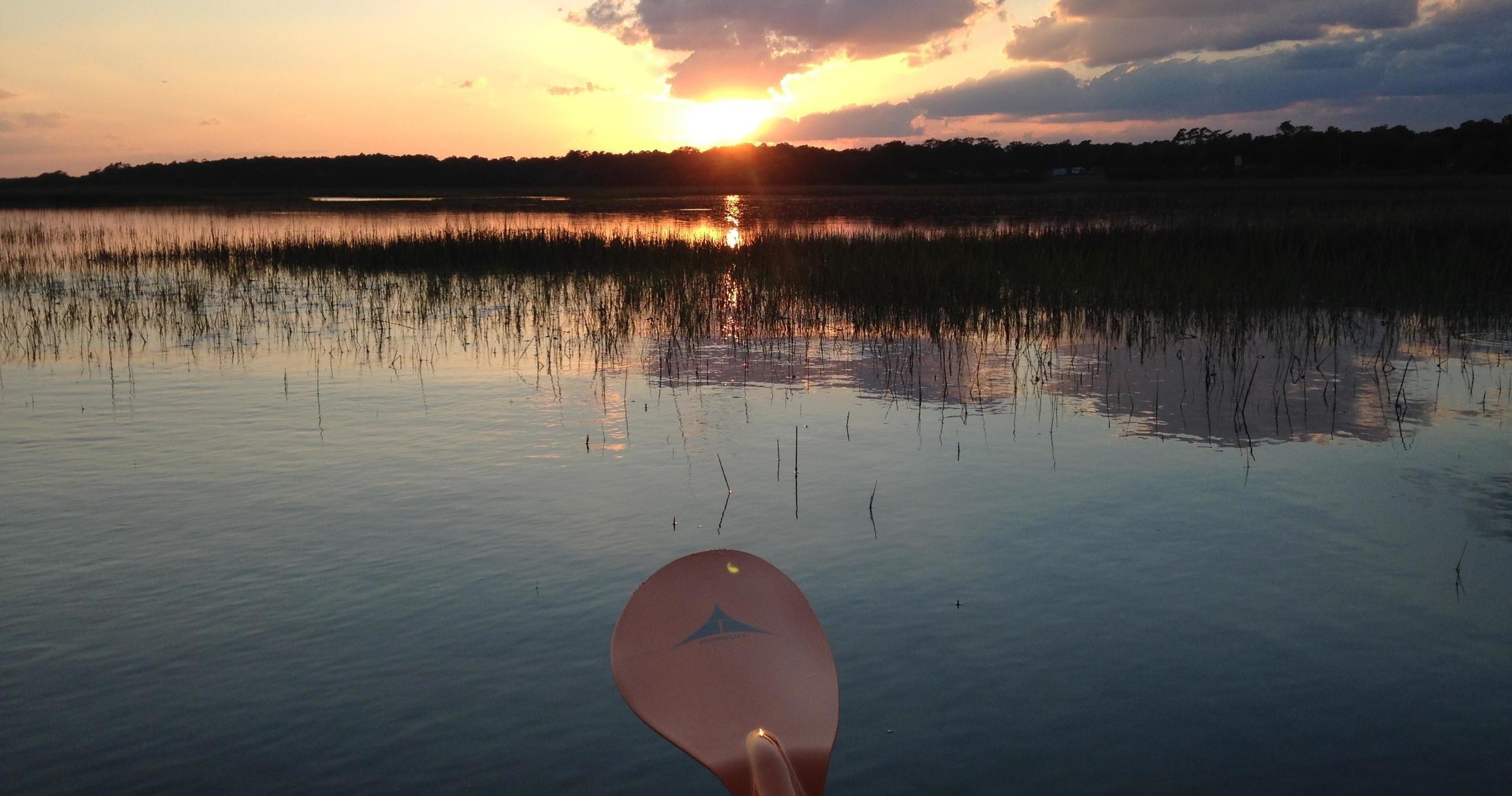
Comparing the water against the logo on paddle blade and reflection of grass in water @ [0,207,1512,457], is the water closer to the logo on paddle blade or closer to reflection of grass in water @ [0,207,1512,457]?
the logo on paddle blade

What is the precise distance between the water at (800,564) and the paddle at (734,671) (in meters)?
0.29

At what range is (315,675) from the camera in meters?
3.82

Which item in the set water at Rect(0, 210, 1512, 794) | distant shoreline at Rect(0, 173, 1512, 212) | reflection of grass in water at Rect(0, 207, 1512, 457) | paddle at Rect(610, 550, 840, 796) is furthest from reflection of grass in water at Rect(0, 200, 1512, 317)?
distant shoreline at Rect(0, 173, 1512, 212)

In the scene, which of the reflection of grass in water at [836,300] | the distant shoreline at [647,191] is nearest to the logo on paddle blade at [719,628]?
the reflection of grass in water at [836,300]

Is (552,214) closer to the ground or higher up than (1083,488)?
higher up

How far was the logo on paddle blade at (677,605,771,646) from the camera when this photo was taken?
334 cm

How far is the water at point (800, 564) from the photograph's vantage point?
3387mm

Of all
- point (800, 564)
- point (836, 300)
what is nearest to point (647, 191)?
point (836, 300)

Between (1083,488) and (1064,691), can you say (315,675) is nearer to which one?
(1064,691)

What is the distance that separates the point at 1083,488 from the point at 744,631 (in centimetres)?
331

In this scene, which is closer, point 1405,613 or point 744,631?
point 744,631

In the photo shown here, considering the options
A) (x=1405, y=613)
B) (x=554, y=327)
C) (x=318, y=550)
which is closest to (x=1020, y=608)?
(x=1405, y=613)

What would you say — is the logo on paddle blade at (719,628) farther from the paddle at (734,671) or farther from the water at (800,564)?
the water at (800,564)

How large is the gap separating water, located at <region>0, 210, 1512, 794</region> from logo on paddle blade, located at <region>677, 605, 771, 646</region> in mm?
404
